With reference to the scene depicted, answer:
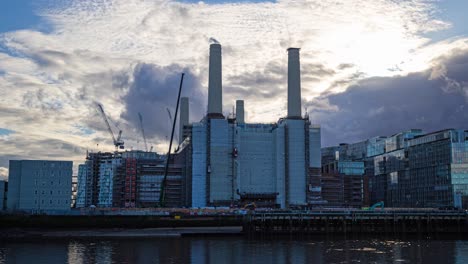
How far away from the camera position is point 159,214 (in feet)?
452

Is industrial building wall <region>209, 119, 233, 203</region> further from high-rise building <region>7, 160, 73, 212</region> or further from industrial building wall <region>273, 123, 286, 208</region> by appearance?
high-rise building <region>7, 160, 73, 212</region>

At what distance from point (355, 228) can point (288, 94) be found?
237ft

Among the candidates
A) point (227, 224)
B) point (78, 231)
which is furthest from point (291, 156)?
point (78, 231)

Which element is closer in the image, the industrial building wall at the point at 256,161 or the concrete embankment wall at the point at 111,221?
the concrete embankment wall at the point at 111,221

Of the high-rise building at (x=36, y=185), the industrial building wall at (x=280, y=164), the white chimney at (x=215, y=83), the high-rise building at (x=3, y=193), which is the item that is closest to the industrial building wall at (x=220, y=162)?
the white chimney at (x=215, y=83)

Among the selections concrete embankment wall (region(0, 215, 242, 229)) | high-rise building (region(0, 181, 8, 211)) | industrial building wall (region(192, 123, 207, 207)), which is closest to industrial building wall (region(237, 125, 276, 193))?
industrial building wall (region(192, 123, 207, 207))

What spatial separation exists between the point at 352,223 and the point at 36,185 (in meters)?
72.6

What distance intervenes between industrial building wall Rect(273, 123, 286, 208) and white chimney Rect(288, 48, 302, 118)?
25.7ft

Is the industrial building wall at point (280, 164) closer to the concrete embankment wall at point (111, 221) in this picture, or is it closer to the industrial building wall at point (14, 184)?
the concrete embankment wall at point (111, 221)

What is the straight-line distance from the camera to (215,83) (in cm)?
16662

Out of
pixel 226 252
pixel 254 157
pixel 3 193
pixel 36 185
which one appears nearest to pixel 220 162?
pixel 254 157

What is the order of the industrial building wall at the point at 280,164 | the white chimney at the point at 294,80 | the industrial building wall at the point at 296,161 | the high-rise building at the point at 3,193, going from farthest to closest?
1. the industrial building wall at the point at 280,164
2. the industrial building wall at the point at 296,161
3. the white chimney at the point at 294,80
4. the high-rise building at the point at 3,193

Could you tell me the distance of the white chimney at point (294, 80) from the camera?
170 metres

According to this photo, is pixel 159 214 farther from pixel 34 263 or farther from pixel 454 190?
pixel 454 190
